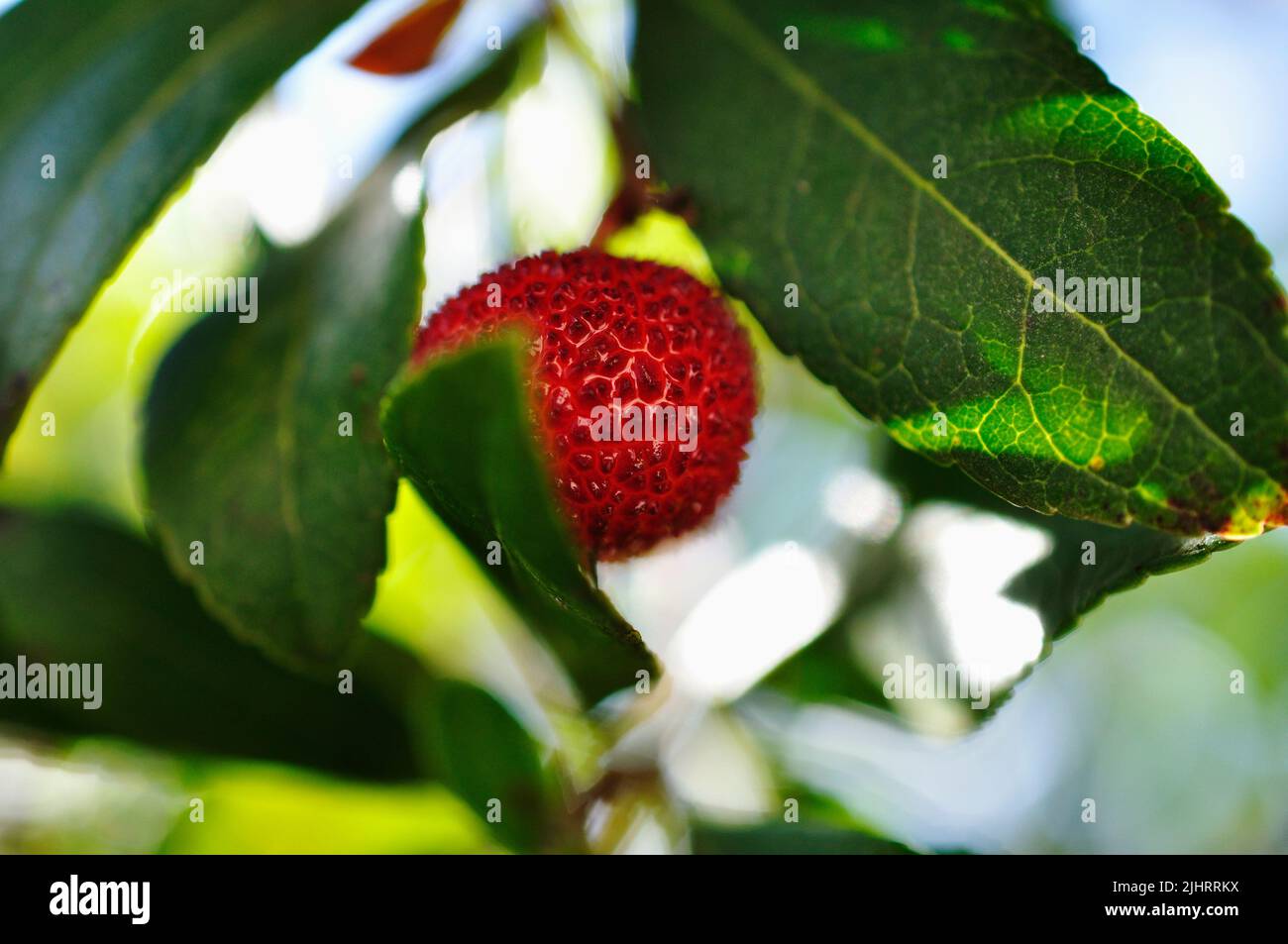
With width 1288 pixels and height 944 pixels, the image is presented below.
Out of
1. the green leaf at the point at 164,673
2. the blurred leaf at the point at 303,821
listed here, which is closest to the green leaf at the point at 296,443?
the green leaf at the point at 164,673

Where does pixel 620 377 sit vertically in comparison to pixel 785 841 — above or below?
above

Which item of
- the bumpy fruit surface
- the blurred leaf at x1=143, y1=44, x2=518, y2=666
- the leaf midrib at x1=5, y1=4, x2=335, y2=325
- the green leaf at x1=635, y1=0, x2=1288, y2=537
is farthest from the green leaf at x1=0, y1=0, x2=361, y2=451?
the green leaf at x1=635, y1=0, x2=1288, y2=537

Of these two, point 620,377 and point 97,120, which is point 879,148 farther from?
point 97,120

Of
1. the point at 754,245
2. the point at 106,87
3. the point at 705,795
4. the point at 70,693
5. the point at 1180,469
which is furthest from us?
the point at 705,795

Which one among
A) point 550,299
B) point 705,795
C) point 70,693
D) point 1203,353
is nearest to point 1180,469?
point 1203,353

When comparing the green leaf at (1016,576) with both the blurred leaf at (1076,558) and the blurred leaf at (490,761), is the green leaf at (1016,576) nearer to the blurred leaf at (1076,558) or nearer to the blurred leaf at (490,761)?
the blurred leaf at (1076,558)

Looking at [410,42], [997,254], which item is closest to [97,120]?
[410,42]
